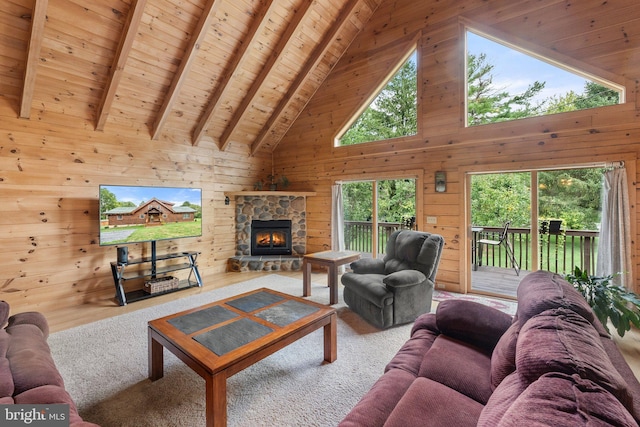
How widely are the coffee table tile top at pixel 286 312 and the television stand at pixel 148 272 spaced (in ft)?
8.89

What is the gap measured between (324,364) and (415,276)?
1.39 m

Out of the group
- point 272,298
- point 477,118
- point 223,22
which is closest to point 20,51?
point 223,22

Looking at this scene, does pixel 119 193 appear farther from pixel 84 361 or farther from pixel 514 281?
pixel 514 281

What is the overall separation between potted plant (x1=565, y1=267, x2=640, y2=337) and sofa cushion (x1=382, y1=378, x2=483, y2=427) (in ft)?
6.99

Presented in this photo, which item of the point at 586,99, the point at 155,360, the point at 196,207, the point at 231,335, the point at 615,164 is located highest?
the point at 586,99

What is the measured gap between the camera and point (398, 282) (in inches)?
121

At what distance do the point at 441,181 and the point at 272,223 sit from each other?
3436 mm

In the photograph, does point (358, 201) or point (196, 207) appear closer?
point (196, 207)

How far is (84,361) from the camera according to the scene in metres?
2.54

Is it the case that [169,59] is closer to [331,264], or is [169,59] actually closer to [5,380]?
[331,264]

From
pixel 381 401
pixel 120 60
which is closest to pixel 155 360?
pixel 381 401

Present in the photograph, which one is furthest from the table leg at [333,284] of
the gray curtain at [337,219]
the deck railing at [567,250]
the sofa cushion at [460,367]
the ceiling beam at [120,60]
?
the ceiling beam at [120,60]

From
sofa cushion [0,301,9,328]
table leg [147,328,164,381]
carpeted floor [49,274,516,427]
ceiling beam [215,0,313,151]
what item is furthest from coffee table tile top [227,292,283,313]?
ceiling beam [215,0,313,151]

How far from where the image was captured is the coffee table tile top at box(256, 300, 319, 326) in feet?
7.51
